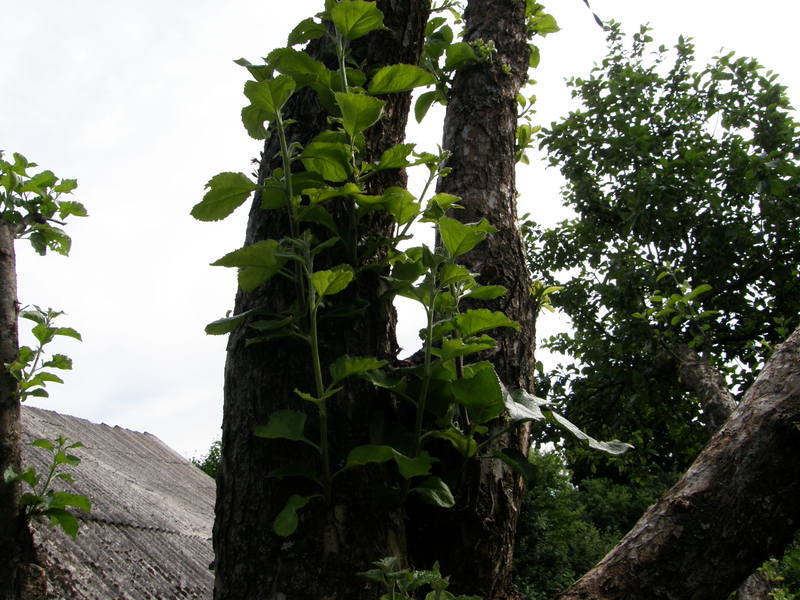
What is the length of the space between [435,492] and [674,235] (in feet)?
22.1

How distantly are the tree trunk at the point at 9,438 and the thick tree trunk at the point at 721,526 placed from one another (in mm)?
1616

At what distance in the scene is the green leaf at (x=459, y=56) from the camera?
6.49ft

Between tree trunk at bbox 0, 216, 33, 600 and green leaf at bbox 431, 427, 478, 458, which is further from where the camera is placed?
tree trunk at bbox 0, 216, 33, 600

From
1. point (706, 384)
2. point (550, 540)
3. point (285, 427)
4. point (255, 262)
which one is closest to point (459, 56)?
point (255, 262)

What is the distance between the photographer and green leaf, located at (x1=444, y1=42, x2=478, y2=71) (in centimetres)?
198

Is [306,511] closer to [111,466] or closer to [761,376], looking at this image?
[761,376]

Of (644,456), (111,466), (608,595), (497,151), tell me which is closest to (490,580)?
(608,595)

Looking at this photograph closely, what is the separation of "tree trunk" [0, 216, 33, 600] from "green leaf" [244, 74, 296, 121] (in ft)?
4.59

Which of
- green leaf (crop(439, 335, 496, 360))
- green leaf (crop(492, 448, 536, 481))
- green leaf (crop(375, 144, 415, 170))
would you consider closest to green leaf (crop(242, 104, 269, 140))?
green leaf (crop(375, 144, 415, 170))

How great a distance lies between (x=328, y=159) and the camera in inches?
51.3

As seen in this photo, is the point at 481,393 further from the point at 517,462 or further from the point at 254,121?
the point at 254,121

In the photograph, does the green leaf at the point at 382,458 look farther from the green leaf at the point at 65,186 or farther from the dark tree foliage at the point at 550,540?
the dark tree foliage at the point at 550,540

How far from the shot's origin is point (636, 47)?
8.45 m

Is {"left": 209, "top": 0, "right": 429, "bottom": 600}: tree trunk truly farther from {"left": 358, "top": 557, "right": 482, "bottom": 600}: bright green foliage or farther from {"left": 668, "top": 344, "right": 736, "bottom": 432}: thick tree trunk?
{"left": 668, "top": 344, "right": 736, "bottom": 432}: thick tree trunk
